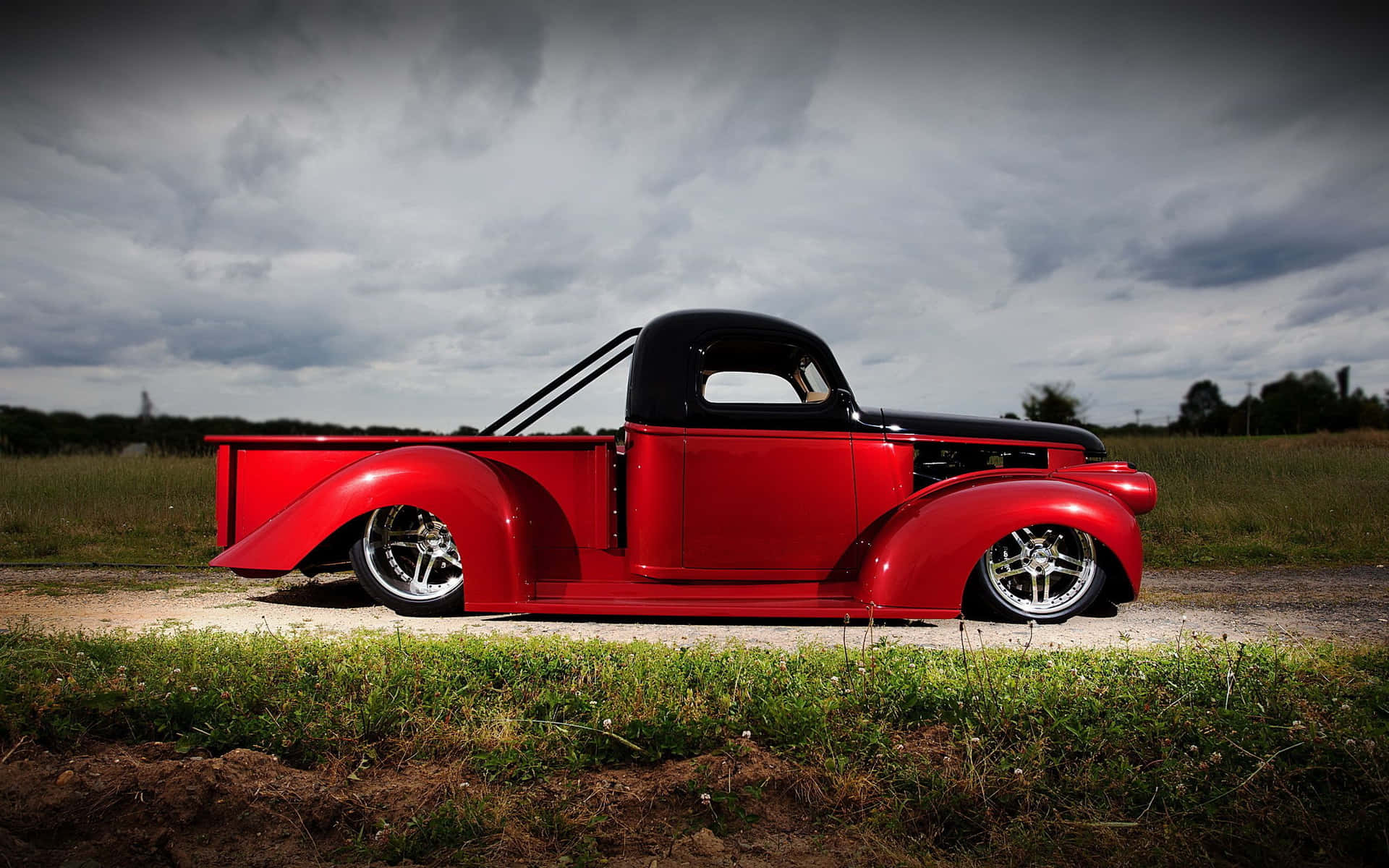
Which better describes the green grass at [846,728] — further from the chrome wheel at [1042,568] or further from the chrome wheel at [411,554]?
the chrome wheel at [411,554]

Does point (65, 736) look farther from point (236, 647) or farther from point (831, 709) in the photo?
point (831, 709)

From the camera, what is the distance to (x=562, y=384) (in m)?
6.41

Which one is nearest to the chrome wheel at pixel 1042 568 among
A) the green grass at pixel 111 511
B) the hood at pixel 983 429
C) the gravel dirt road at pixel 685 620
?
the gravel dirt road at pixel 685 620

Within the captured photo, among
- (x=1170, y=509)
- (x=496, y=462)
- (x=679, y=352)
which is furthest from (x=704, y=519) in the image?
(x=1170, y=509)

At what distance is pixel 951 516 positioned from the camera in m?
5.28

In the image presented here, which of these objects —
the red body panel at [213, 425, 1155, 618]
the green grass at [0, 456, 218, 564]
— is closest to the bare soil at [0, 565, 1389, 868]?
the red body panel at [213, 425, 1155, 618]

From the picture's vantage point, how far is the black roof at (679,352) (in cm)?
548

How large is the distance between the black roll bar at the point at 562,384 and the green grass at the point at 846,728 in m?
2.42

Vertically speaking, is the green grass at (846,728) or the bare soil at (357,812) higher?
the green grass at (846,728)

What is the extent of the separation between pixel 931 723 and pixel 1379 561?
8266mm

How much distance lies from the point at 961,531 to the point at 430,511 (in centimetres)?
348

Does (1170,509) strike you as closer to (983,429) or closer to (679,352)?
(983,429)

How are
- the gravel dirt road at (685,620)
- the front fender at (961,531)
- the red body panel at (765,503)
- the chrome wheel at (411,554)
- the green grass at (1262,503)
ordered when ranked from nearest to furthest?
the gravel dirt road at (685,620)
the front fender at (961,531)
the red body panel at (765,503)
the chrome wheel at (411,554)
the green grass at (1262,503)

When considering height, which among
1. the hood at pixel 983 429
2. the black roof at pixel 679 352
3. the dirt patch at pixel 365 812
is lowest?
the dirt patch at pixel 365 812
